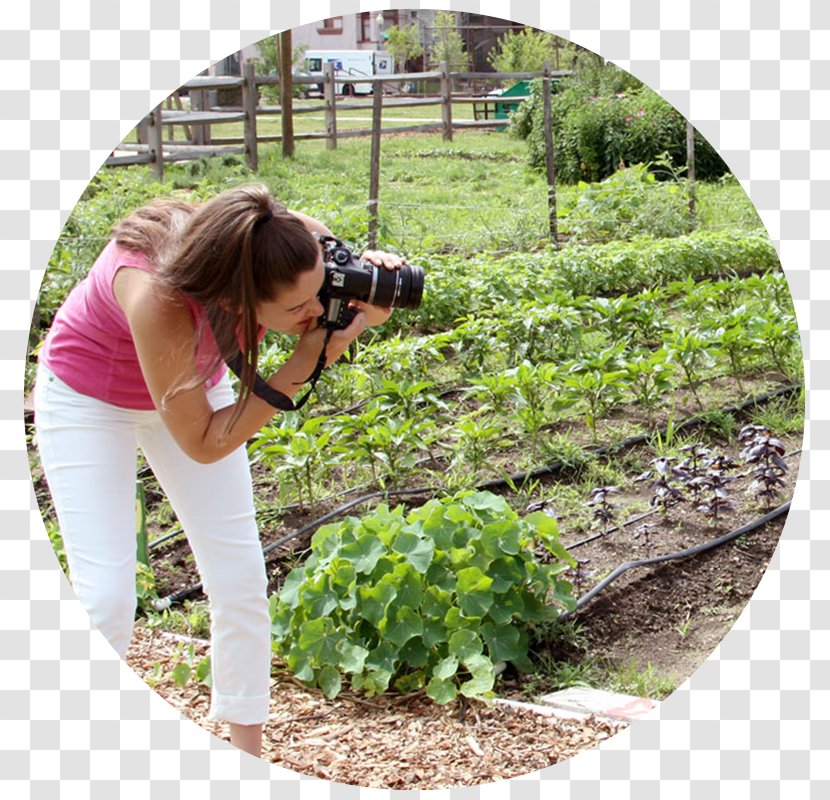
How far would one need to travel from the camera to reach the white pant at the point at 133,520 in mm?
1925

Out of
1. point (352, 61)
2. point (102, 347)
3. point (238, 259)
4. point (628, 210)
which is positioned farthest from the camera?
point (628, 210)

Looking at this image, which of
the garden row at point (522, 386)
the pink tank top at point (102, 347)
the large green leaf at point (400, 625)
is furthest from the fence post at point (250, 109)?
the large green leaf at point (400, 625)

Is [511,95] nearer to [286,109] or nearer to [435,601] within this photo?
[286,109]

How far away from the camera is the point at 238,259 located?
5.76 ft

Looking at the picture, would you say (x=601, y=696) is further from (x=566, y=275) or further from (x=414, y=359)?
(x=566, y=275)

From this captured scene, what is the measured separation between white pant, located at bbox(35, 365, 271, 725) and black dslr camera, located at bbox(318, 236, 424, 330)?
0.27m

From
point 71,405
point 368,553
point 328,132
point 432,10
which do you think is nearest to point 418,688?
point 368,553

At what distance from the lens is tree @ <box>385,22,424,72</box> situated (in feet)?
8.92

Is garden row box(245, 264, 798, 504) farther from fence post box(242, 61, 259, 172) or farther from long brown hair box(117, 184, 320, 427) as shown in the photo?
long brown hair box(117, 184, 320, 427)

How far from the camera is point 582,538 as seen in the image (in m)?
3.03

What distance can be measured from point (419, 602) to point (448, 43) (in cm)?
143

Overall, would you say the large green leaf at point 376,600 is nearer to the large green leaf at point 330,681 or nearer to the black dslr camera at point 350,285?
the large green leaf at point 330,681

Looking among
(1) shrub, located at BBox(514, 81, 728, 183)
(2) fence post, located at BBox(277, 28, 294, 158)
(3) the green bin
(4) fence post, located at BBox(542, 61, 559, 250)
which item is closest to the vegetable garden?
(2) fence post, located at BBox(277, 28, 294, 158)

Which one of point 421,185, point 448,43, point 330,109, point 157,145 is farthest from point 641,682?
point 421,185
